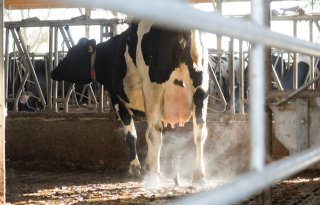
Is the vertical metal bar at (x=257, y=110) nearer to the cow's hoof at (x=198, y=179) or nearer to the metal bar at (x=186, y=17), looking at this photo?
the metal bar at (x=186, y=17)

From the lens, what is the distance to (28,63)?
9094 mm

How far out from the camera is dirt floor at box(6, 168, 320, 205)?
5.12 m

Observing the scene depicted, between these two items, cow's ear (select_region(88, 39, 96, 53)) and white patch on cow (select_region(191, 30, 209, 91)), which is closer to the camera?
white patch on cow (select_region(191, 30, 209, 91))

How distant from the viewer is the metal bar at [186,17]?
1.04 meters

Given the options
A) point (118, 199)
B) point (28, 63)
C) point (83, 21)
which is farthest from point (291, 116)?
point (28, 63)

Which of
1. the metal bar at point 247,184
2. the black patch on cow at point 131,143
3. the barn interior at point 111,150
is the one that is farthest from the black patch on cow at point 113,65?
the metal bar at point 247,184

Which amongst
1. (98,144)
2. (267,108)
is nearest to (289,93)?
(267,108)

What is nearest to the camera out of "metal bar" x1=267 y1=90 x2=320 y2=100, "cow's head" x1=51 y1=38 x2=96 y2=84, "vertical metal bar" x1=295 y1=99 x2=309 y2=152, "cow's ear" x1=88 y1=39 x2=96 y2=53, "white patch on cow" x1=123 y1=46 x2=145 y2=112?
"metal bar" x1=267 y1=90 x2=320 y2=100

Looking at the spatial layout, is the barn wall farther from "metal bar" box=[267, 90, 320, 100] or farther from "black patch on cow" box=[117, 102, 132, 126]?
"metal bar" box=[267, 90, 320, 100]

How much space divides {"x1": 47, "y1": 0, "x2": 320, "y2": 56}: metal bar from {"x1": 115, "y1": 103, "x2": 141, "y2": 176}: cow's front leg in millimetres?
5829

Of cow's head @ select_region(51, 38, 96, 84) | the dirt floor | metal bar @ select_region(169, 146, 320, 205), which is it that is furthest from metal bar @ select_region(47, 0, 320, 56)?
cow's head @ select_region(51, 38, 96, 84)

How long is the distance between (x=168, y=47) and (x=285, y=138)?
98.4 inches

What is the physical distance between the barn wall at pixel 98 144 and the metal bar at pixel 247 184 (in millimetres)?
5768

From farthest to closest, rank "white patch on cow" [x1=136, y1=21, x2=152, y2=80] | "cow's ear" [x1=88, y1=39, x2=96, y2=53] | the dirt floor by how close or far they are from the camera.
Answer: "cow's ear" [x1=88, y1=39, x2=96, y2=53] → "white patch on cow" [x1=136, y1=21, x2=152, y2=80] → the dirt floor
